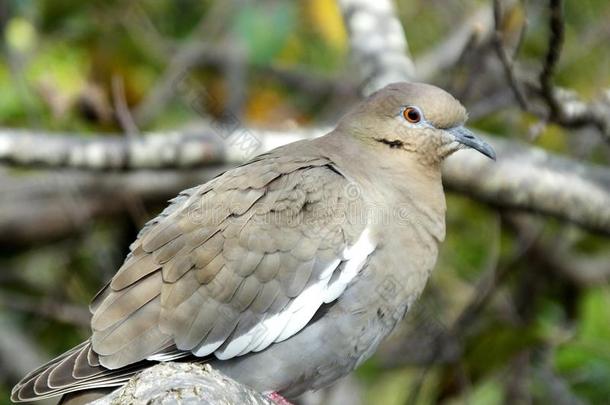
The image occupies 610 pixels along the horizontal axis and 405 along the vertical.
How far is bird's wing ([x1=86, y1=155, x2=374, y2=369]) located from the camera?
12.7 feet

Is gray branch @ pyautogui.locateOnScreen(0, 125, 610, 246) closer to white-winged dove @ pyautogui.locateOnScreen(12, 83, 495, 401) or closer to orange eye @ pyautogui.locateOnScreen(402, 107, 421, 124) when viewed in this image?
orange eye @ pyautogui.locateOnScreen(402, 107, 421, 124)

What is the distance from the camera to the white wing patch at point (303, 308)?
3865 mm

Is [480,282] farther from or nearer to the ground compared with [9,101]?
nearer to the ground

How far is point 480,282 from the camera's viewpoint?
6.02m

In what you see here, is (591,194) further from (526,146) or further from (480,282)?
(480,282)

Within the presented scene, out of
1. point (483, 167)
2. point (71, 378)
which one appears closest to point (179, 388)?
point (71, 378)

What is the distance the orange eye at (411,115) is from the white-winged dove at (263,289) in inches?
17.3

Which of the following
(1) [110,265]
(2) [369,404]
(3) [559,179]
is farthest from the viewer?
(2) [369,404]

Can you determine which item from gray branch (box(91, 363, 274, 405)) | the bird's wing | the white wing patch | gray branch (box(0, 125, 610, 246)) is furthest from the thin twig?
gray branch (box(91, 363, 274, 405))

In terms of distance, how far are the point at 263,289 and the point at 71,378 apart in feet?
2.49

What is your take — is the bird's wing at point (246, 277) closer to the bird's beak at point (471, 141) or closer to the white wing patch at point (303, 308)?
the white wing patch at point (303, 308)

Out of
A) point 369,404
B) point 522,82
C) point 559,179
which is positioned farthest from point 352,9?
point 369,404

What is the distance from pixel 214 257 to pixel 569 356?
1840 mm

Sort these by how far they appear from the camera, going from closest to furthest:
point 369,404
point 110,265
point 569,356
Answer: point 569,356, point 110,265, point 369,404
